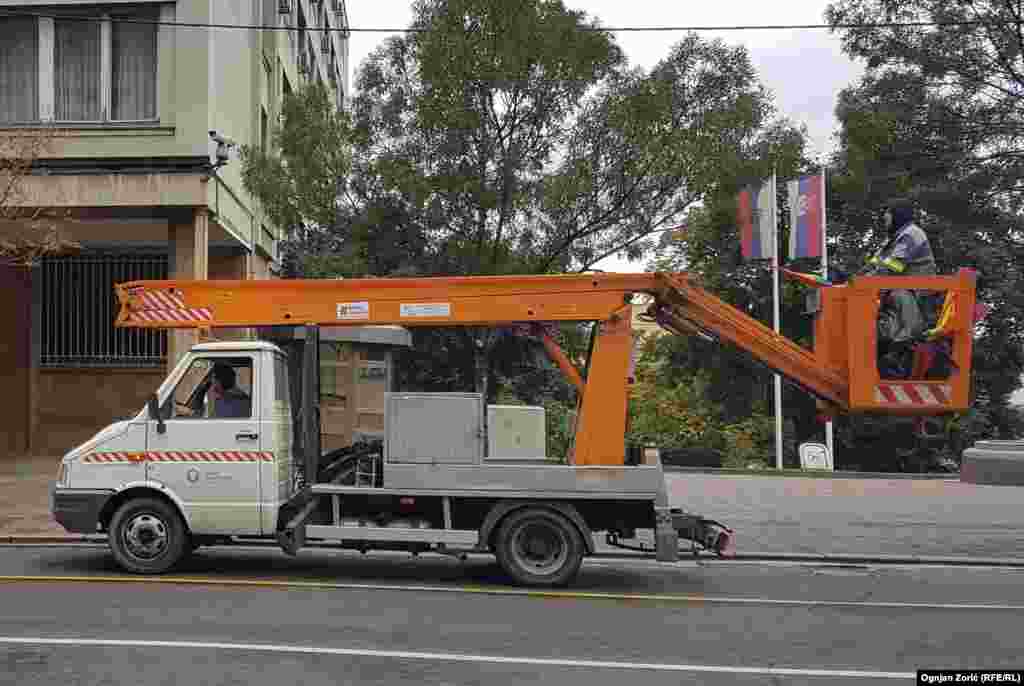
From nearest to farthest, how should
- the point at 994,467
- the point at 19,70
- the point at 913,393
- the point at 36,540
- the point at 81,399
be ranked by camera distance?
1. the point at 913,393
2. the point at 36,540
3. the point at 19,70
4. the point at 994,467
5. the point at 81,399

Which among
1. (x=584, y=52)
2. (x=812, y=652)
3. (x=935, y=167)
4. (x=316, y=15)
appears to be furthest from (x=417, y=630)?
(x=316, y=15)

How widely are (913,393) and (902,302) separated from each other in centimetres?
84

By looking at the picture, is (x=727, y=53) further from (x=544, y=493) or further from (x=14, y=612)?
(x=14, y=612)

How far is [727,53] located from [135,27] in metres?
10.6

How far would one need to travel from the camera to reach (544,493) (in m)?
9.77

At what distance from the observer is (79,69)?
761 inches

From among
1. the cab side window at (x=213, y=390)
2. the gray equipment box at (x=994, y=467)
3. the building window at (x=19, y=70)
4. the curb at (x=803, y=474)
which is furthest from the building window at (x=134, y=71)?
the gray equipment box at (x=994, y=467)

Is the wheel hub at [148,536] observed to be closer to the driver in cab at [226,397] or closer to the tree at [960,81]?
the driver in cab at [226,397]

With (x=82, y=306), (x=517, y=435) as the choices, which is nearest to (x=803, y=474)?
(x=517, y=435)

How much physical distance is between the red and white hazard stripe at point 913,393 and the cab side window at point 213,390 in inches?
229

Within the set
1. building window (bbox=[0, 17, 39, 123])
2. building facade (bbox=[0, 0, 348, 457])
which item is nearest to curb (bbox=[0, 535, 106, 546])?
building facade (bbox=[0, 0, 348, 457])

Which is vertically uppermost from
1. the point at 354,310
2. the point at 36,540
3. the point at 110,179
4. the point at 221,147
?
the point at 221,147

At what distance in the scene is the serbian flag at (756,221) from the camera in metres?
21.3

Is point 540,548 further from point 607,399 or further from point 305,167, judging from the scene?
point 305,167
